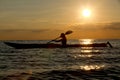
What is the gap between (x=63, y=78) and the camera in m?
15.7

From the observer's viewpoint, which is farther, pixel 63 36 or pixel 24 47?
pixel 24 47

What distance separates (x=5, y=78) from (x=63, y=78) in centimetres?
318

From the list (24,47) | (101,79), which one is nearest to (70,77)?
(101,79)

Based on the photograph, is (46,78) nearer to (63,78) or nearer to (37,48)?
(63,78)

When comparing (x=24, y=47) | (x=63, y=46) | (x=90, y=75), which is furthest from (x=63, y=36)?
(x=90, y=75)

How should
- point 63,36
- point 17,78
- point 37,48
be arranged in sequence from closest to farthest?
point 17,78
point 63,36
point 37,48

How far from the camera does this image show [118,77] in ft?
51.7

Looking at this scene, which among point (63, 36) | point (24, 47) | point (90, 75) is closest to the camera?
point (90, 75)

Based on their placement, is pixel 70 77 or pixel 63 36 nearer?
pixel 70 77

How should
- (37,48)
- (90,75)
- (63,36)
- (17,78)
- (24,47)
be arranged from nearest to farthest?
(17,78), (90,75), (63,36), (24,47), (37,48)

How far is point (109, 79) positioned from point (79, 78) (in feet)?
5.43

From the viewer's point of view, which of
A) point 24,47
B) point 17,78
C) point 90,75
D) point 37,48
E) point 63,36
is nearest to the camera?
point 17,78

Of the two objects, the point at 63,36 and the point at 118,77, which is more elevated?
the point at 63,36

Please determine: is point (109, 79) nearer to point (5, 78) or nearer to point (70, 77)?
point (70, 77)
